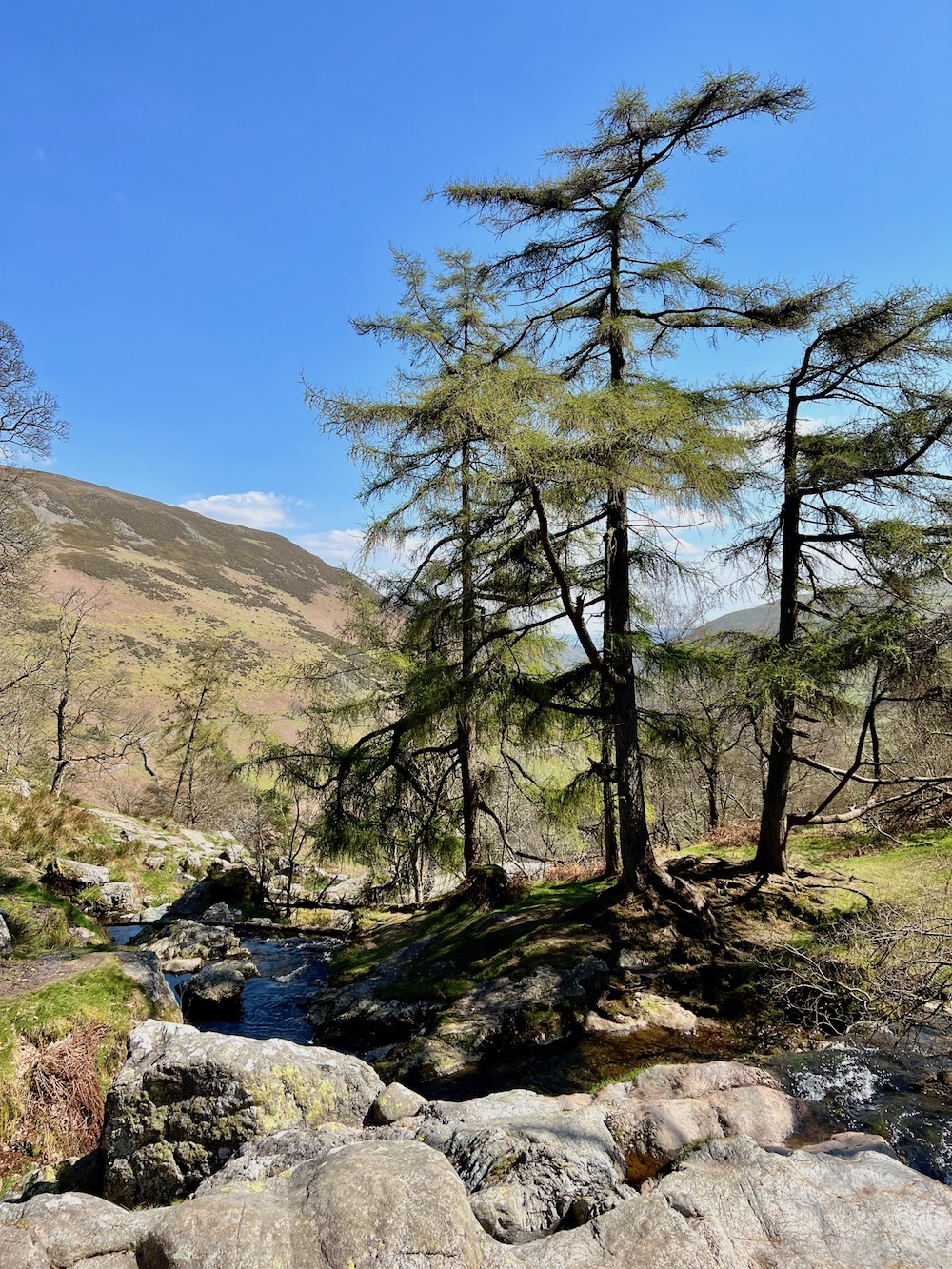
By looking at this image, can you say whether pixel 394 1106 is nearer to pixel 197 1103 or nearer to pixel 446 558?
pixel 197 1103

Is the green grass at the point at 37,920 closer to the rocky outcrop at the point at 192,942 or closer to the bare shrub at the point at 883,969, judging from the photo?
the rocky outcrop at the point at 192,942

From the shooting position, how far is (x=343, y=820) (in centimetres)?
1145

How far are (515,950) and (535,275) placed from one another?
11472 millimetres

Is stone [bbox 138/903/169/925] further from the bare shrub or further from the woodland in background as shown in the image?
the bare shrub

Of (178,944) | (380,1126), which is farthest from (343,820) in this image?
(380,1126)

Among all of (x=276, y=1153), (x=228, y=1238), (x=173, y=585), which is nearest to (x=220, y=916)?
(x=276, y=1153)

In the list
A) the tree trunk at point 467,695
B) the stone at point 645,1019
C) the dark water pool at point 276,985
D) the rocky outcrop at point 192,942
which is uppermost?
the tree trunk at point 467,695

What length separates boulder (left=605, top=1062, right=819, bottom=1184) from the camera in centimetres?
504

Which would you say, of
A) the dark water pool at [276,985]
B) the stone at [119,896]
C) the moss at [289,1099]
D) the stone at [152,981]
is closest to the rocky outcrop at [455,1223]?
the moss at [289,1099]

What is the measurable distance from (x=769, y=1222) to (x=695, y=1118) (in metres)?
1.64

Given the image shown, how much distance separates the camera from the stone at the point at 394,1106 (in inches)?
209

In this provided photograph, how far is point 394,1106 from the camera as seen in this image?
5406mm

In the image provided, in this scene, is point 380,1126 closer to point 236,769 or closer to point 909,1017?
point 909,1017

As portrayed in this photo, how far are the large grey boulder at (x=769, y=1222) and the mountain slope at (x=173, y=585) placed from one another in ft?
121
